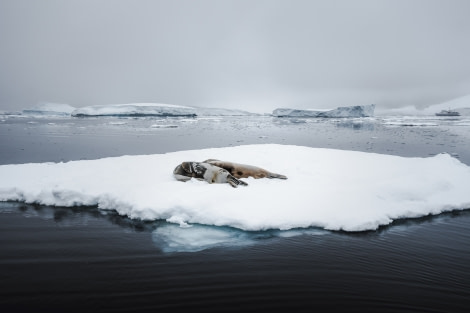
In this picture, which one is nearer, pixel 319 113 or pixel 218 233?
pixel 218 233

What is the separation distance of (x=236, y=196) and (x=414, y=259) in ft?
10.7

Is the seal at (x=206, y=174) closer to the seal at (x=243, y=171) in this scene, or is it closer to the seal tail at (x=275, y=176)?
the seal at (x=243, y=171)

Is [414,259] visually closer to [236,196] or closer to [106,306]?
[236,196]

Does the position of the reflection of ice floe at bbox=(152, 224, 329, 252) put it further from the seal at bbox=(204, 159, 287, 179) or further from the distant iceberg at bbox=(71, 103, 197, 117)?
the distant iceberg at bbox=(71, 103, 197, 117)

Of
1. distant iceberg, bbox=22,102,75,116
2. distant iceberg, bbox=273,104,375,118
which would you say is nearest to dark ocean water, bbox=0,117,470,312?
distant iceberg, bbox=273,104,375,118

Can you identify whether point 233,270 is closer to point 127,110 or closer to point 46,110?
point 127,110

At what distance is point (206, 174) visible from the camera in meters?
7.22

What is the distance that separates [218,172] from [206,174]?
32cm

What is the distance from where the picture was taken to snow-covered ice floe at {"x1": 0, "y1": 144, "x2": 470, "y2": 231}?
525 centimetres

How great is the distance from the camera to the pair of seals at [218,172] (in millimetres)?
7066

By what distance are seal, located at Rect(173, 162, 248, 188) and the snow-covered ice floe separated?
0.30 m

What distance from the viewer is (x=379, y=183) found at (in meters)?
6.96

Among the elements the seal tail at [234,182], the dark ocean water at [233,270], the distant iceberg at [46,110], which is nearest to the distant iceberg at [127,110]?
the distant iceberg at [46,110]

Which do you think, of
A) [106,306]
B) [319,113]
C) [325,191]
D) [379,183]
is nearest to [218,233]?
[106,306]
